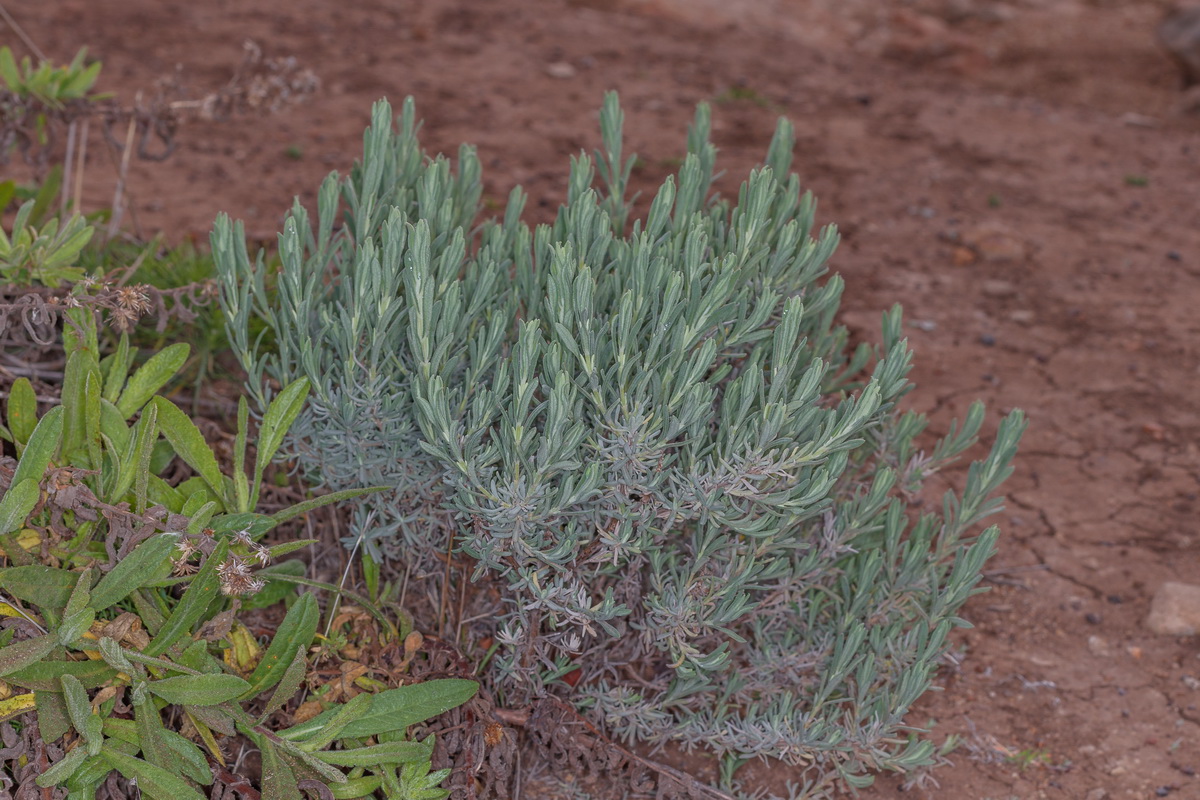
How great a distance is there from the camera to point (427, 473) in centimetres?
236

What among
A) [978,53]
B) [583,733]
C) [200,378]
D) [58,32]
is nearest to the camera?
[583,733]

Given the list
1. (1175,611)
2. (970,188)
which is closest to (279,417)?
(1175,611)

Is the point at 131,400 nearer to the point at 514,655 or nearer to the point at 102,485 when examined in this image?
the point at 102,485

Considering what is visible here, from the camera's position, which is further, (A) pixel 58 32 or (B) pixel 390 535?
(A) pixel 58 32

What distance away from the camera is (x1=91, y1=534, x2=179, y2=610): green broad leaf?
212 centimetres

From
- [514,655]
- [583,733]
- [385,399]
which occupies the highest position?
[385,399]

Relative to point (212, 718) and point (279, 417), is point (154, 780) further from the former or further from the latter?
point (279, 417)

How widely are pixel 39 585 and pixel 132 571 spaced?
18 centimetres

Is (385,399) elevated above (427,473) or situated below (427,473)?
above

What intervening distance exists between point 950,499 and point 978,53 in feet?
20.1

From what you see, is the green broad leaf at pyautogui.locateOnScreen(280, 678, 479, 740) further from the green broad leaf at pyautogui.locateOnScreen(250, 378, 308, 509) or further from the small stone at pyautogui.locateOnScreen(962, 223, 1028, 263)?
the small stone at pyautogui.locateOnScreen(962, 223, 1028, 263)

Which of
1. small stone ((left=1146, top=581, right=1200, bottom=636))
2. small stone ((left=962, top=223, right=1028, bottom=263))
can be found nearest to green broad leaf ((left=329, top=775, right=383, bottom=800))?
small stone ((left=1146, top=581, right=1200, bottom=636))

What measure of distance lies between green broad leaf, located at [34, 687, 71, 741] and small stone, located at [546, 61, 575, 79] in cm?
461

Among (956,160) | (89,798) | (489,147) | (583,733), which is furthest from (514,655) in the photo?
(956,160)
